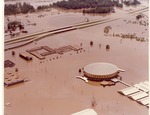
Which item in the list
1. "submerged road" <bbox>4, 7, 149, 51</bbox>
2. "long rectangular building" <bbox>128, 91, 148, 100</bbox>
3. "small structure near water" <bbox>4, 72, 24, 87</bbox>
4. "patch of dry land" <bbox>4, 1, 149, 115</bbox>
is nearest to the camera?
"patch of dry land" <bbox>4, 1, 149, 115</bbox>

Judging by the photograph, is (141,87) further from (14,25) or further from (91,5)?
(14,25)

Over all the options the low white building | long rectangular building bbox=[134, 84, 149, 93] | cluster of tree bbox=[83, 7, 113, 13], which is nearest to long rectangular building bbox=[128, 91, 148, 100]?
long rectangular building bbox=[134, 84, 149, 93]

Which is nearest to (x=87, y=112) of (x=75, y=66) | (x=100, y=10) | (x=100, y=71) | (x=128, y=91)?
(x=128, y=91)

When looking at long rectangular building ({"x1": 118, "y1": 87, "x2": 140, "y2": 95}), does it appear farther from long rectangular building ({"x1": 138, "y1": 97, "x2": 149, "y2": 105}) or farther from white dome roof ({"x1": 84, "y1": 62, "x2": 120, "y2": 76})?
white dome roof ({"x1": 84, "y1": 62, "x2": 120, "y2": 76})

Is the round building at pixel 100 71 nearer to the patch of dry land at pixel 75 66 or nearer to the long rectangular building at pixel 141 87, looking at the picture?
the patch of dry land at pixel 75 66

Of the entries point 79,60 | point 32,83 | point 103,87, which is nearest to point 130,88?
point 103,87

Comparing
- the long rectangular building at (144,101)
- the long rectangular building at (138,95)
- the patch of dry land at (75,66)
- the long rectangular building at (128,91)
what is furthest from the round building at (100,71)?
the long rectangular building at (144,101)
